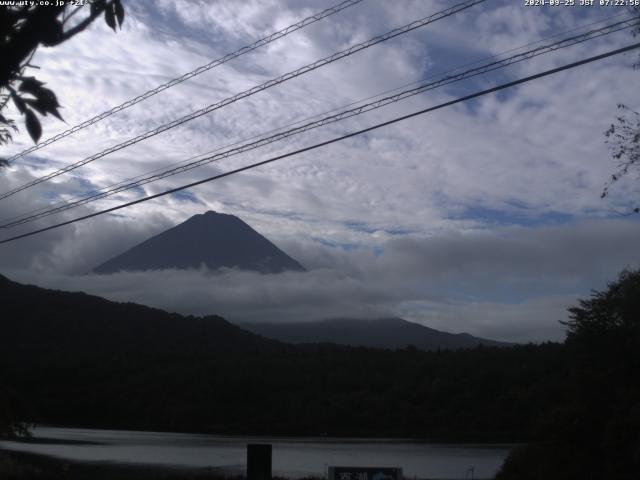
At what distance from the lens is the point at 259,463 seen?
60.8 feet

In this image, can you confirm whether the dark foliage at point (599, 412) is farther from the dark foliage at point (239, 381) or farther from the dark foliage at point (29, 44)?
the dark foliage at point (239, 381)

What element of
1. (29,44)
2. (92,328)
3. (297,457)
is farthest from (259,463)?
(92,328)

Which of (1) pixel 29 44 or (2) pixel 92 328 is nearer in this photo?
(1) pixel 29 44

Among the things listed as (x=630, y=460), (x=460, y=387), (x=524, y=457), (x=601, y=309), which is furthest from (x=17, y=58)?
(x=460, y=387)

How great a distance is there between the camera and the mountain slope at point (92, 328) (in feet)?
282

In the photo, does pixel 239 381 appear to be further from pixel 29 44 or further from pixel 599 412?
pixel 29 44

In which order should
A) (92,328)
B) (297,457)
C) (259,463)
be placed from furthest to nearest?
(92,328)
(297,457)
(259,463)

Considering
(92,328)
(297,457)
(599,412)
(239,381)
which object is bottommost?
(297,457)

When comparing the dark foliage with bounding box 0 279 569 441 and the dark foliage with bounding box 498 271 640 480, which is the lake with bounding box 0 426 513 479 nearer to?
the dark foliage with bounding box 498 271 640 480

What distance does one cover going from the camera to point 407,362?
A: 85438 mm

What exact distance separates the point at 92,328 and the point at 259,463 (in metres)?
80.1

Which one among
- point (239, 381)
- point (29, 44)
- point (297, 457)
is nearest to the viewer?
point (29, 44)

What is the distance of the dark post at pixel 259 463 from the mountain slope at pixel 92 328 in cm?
6787

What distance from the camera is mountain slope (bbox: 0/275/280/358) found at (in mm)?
85938
